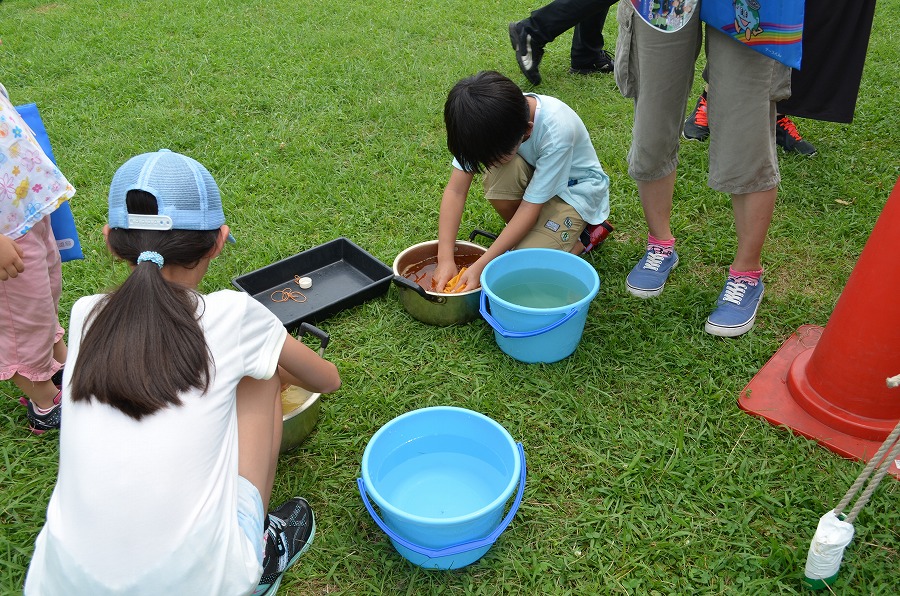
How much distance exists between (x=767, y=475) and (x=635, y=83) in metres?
1.32

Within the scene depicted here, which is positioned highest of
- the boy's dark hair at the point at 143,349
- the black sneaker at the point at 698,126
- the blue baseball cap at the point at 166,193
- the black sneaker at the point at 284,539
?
the blue baseball cap at the point at 166,193

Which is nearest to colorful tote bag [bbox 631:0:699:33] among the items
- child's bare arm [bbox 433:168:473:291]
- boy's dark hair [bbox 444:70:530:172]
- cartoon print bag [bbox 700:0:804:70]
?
cartoon print bag [bbox 700:0:804:70]

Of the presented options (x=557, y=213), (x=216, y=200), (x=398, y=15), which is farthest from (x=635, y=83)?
(x=398, y=15)

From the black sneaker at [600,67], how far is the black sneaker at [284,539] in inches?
133

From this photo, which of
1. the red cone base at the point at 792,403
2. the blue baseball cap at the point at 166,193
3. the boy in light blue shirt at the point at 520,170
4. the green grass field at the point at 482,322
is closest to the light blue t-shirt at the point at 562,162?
the boy in light blue shirt at the point at 520,170

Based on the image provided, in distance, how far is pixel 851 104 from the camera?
2.56 meters

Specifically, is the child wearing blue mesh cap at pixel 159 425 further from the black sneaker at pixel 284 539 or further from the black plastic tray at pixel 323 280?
the black plastic tray at pixel 323 280

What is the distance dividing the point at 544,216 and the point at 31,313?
5.51 feet

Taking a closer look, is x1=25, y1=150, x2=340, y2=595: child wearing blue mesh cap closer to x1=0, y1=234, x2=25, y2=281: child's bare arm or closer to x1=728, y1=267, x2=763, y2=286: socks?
x1=0, y1=234, x2=25, y2=281: child's bare arm

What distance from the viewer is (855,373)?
6.12 feet

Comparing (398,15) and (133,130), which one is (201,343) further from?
(398,15)

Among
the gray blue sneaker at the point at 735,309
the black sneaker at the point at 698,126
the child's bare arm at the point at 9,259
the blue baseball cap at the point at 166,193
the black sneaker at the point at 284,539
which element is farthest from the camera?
the black sneaker at the point at 698,126

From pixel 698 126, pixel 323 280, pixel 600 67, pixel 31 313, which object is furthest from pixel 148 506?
pixel 600 67

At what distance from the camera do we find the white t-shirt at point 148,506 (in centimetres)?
121
